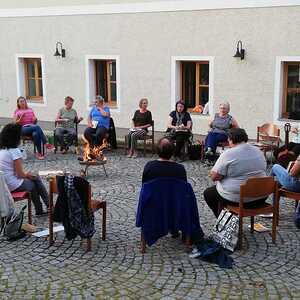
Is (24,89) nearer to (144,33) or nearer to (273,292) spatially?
(144,33)

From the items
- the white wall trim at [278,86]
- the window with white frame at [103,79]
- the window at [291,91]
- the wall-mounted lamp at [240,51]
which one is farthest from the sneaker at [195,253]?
the window with white frame at [103,79]

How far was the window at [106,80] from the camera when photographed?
15.5 m

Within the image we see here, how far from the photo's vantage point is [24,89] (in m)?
17.1

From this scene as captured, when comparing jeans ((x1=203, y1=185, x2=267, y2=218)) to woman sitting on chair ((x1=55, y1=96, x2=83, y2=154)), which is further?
woman sitting on chair ((x1=55, y1=96, x2=83, y2=154))

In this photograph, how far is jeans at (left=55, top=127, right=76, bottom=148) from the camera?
1234 centimetres

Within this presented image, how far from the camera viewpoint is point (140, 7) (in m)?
14.2

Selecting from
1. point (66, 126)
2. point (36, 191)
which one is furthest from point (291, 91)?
point (36, 191)

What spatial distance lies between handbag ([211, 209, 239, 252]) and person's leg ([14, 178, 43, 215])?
2530 millimetres

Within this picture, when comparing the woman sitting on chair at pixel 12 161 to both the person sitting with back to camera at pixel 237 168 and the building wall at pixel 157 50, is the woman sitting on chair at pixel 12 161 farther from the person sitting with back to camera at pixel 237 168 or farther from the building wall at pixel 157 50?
the building wall at pixel 157 50

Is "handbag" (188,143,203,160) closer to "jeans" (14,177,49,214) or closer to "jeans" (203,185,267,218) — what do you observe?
"jeans" (14,177,49,214)

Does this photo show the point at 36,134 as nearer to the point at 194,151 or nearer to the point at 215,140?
the point at 194,151

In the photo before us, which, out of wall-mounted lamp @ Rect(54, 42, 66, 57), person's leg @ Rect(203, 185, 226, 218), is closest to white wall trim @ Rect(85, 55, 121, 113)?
wall-mounted lamp @ Rect(54, 42, 66, 57)

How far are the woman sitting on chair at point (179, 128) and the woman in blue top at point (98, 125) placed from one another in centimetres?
156

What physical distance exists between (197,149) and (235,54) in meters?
2.96
